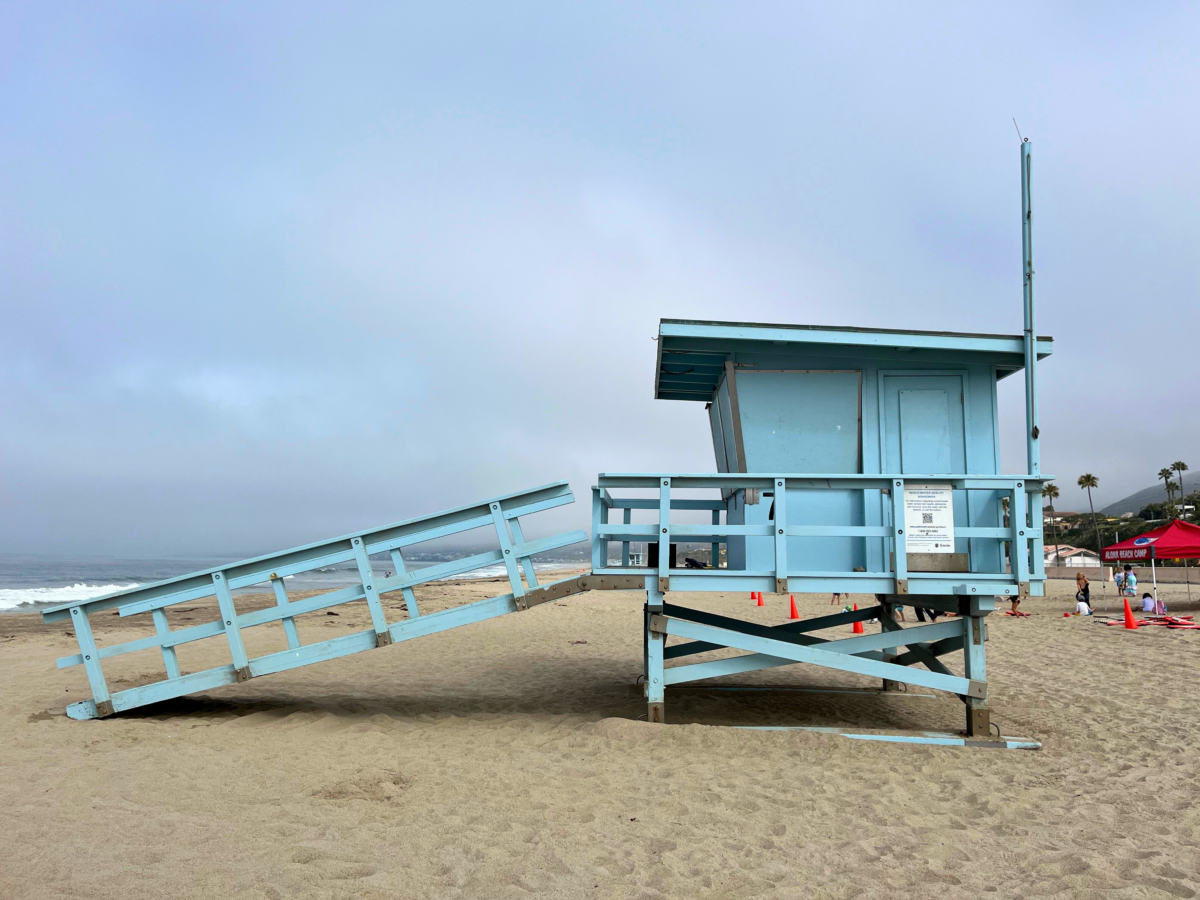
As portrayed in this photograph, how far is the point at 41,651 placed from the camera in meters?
13.2

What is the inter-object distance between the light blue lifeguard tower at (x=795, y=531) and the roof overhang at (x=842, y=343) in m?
0.02

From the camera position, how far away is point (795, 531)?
6.52 metres

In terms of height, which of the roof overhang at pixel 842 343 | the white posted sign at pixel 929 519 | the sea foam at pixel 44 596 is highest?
the roof overhang at pixel 842 343

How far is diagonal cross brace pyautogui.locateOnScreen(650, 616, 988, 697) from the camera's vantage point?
670 cm

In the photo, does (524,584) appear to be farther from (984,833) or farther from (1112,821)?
(1112,821)

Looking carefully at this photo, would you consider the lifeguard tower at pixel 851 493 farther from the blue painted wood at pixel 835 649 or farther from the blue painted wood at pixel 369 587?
the blue painted wood at pixel 369 587

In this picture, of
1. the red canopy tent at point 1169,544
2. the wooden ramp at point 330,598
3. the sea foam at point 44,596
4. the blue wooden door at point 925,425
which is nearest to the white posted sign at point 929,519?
the blue wooden door at point 925,425

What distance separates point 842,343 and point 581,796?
504 centimetres

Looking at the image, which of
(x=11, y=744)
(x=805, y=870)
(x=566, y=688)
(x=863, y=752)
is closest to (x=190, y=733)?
A: (x=11, y=744)

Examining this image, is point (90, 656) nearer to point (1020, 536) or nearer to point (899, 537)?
point (899, 537)

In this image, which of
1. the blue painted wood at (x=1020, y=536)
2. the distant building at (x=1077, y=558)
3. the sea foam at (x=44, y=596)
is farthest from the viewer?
the distant building at (x=1077, y=558)

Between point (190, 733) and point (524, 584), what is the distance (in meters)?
3.34

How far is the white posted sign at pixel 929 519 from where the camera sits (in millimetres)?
6562

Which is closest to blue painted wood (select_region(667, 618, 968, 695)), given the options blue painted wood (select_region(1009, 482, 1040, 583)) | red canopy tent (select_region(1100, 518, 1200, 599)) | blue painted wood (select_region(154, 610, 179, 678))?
blue painted wood (select_region(1009, 482, 1040, 583))
